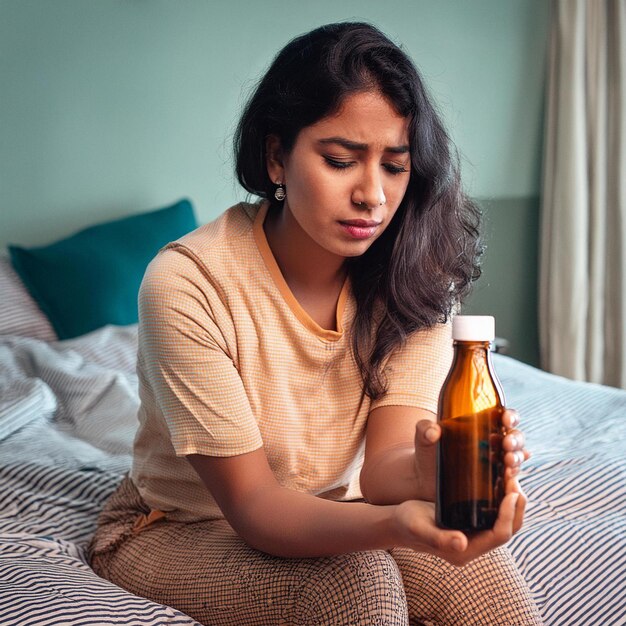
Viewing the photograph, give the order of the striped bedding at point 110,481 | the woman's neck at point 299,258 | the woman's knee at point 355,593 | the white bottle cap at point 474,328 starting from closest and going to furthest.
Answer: the white bottle cap at point 474,328
the woman's knee at point 355,593
the striped bedding at point 110,481
the woman's neck at point 299,258

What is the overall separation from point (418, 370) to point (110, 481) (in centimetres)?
67

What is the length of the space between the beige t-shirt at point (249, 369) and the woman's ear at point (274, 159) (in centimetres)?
7

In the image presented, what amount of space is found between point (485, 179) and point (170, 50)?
4.58ft

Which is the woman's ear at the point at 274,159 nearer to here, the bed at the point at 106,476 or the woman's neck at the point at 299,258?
the woman's neck at the point at 299,258

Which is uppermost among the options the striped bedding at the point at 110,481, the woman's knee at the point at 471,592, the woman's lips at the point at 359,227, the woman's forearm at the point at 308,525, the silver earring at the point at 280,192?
the silver earring at the point at 280,192

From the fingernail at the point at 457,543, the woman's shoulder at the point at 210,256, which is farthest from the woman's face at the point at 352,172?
the fingernail at the point at 457,543

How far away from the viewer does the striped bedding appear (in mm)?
1146

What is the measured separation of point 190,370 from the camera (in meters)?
1.18

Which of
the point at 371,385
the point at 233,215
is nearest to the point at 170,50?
the point at 233,215

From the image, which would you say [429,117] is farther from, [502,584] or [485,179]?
[485,179]

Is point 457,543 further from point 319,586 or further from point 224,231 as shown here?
point 224,231

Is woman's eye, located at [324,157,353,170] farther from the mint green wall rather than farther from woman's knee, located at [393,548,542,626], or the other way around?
the mint green wall

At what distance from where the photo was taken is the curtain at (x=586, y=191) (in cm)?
339

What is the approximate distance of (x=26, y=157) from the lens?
283 centimetres
